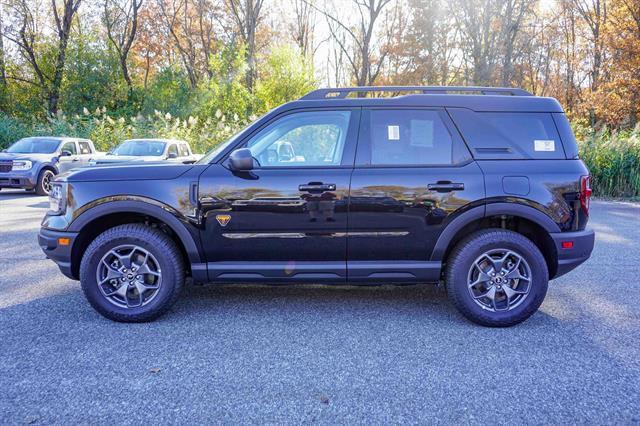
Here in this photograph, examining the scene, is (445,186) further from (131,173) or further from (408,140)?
(131,173)

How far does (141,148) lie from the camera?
516 inches

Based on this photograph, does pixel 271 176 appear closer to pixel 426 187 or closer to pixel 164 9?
pixel 426 187

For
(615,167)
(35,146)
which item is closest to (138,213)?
(35,146)

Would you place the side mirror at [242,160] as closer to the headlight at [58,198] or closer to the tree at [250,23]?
the headlight at [58,198]

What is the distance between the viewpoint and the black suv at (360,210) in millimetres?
3701

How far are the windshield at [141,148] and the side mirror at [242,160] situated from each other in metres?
10.2

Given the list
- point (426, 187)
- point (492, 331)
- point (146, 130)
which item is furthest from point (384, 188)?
point (146, 130)

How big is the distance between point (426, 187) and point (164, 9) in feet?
122

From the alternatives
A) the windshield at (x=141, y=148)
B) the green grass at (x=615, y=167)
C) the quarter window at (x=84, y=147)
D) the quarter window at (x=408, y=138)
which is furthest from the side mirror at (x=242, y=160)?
the green grass at (x=615, y=167)

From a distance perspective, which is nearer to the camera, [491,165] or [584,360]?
[584,360]

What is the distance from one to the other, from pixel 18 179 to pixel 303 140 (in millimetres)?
12352

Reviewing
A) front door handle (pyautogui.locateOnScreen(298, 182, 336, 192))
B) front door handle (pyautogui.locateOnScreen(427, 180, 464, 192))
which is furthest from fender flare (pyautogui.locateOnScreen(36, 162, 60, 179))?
front door handle (pyautogui.locateOnScreen(427, 180, 464, 192))

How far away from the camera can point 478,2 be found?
24.9 meters

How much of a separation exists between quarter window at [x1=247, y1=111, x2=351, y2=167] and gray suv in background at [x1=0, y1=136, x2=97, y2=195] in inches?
422
